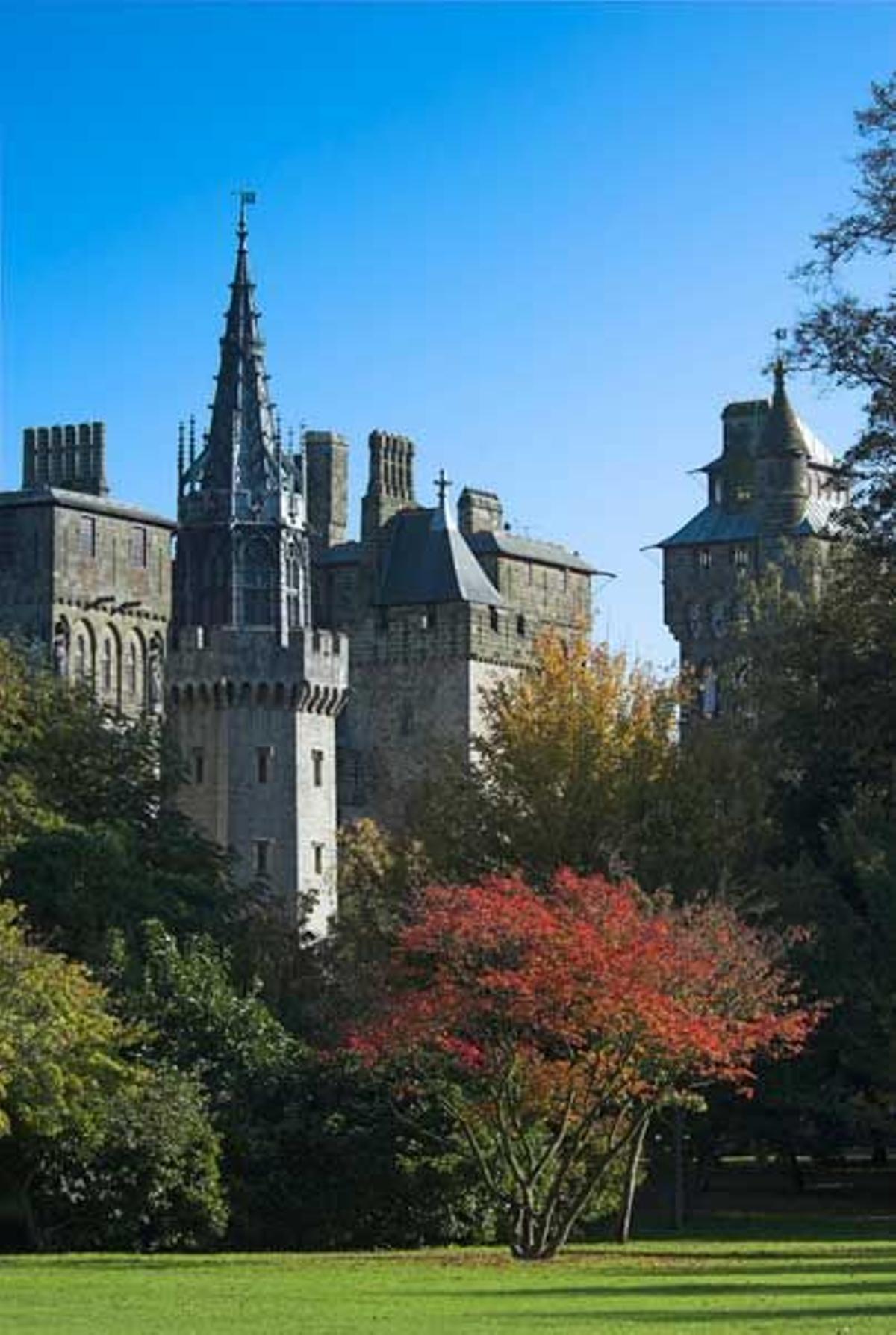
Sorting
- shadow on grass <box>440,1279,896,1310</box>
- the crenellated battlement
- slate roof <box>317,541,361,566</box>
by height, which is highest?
slate roof <box>317,541,361,566</box>

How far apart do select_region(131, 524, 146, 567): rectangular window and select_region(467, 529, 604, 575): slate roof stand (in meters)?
14.2

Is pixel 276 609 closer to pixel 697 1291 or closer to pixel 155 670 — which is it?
pixel 155 670

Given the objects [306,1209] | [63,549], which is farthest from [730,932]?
[63,549]

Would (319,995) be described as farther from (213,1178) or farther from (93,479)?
(93,479)

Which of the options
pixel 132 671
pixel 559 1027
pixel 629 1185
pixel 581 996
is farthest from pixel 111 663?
pixel 581 996

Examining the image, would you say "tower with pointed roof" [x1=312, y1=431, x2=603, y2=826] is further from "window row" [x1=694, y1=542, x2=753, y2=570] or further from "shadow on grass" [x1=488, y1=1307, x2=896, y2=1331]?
"shadow on grass" [x1=488, y1=1307, x2=896, y2=1331]

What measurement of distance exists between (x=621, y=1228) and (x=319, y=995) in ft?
40.8

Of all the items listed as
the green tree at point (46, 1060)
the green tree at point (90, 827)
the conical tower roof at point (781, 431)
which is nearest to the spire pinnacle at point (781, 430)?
the conical tower roof at point (781, 431)

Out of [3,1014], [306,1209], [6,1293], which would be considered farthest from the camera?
[306,1209]

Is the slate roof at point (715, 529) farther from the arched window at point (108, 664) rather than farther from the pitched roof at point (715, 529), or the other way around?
the arched window at point (108, 664)

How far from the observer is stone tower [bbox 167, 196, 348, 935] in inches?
3450

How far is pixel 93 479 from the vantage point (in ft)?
345

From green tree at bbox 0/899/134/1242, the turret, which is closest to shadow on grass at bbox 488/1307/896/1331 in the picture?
green tree at bbox 0/899/134/1242

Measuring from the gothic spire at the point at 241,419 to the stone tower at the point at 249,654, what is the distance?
0.09ft
